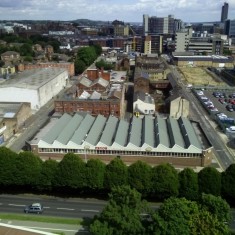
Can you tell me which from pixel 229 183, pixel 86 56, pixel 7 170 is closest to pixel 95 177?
pixel 7 170

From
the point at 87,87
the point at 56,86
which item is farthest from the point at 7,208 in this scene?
the point at 56,86

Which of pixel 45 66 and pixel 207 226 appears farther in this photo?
pixel 45 66

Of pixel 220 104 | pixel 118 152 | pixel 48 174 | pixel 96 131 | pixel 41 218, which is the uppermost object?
pixel 48 174

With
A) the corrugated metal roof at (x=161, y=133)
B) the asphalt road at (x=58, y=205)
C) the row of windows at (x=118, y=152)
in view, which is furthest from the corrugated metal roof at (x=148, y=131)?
the asphalt road at (x=58, y=205)

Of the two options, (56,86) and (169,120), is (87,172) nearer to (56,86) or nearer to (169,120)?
(169,120)

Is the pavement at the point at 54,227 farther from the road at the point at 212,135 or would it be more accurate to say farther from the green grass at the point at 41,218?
the road at the point at 212,135

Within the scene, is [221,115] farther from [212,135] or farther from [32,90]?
[32,90]

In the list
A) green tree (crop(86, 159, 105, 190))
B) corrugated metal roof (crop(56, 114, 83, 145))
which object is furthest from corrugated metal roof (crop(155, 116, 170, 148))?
corrugated metal roof (crop(56, 114, 83, 145))
